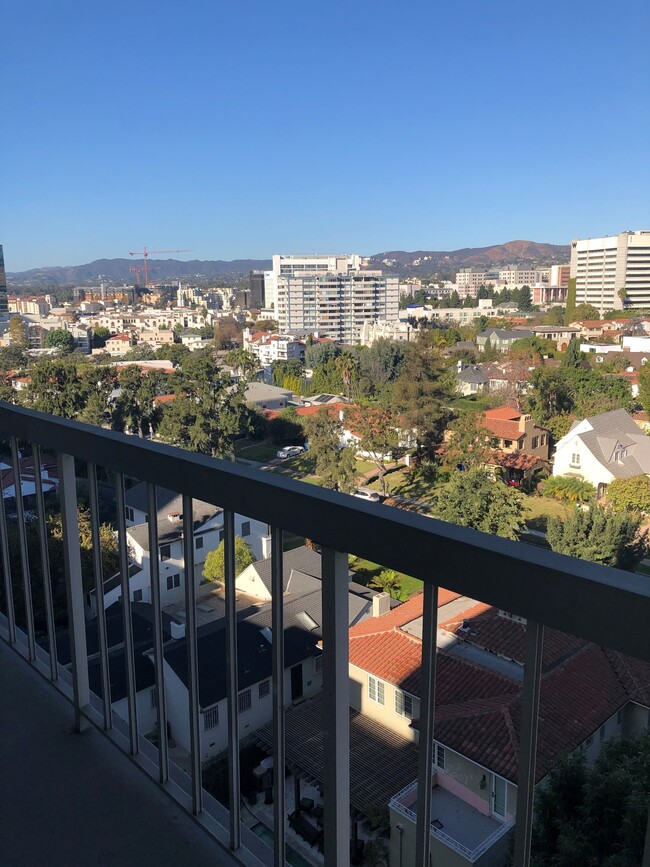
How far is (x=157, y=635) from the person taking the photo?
0.99 metres

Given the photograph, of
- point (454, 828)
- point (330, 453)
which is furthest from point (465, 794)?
point (330, 453)

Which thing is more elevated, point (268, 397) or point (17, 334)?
point (17, 334)

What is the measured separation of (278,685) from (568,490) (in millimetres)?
15049

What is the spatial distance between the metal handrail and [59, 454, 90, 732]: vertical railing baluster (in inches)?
14.1

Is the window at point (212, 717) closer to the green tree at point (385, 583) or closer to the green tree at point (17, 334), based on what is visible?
the green tree at point (385, 583)

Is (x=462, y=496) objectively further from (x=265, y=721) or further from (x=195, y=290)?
(x=195, y=290)

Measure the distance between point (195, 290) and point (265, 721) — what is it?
8975 cm

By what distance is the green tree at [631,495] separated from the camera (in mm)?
12422

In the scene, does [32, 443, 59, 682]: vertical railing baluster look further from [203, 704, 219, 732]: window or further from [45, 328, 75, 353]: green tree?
[45, 328, 75, 353]: green tree

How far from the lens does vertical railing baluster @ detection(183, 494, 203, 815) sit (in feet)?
2.96

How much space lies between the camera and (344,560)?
67 centimetres

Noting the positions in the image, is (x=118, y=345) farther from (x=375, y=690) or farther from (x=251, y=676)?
(x=375, y=690)

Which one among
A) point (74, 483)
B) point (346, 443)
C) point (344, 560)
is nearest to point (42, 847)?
point (74, 483)

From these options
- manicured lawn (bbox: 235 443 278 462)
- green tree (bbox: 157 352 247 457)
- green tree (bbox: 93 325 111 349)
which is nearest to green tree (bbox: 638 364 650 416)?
manicured lawn (bbox: 235 443 278 462)
